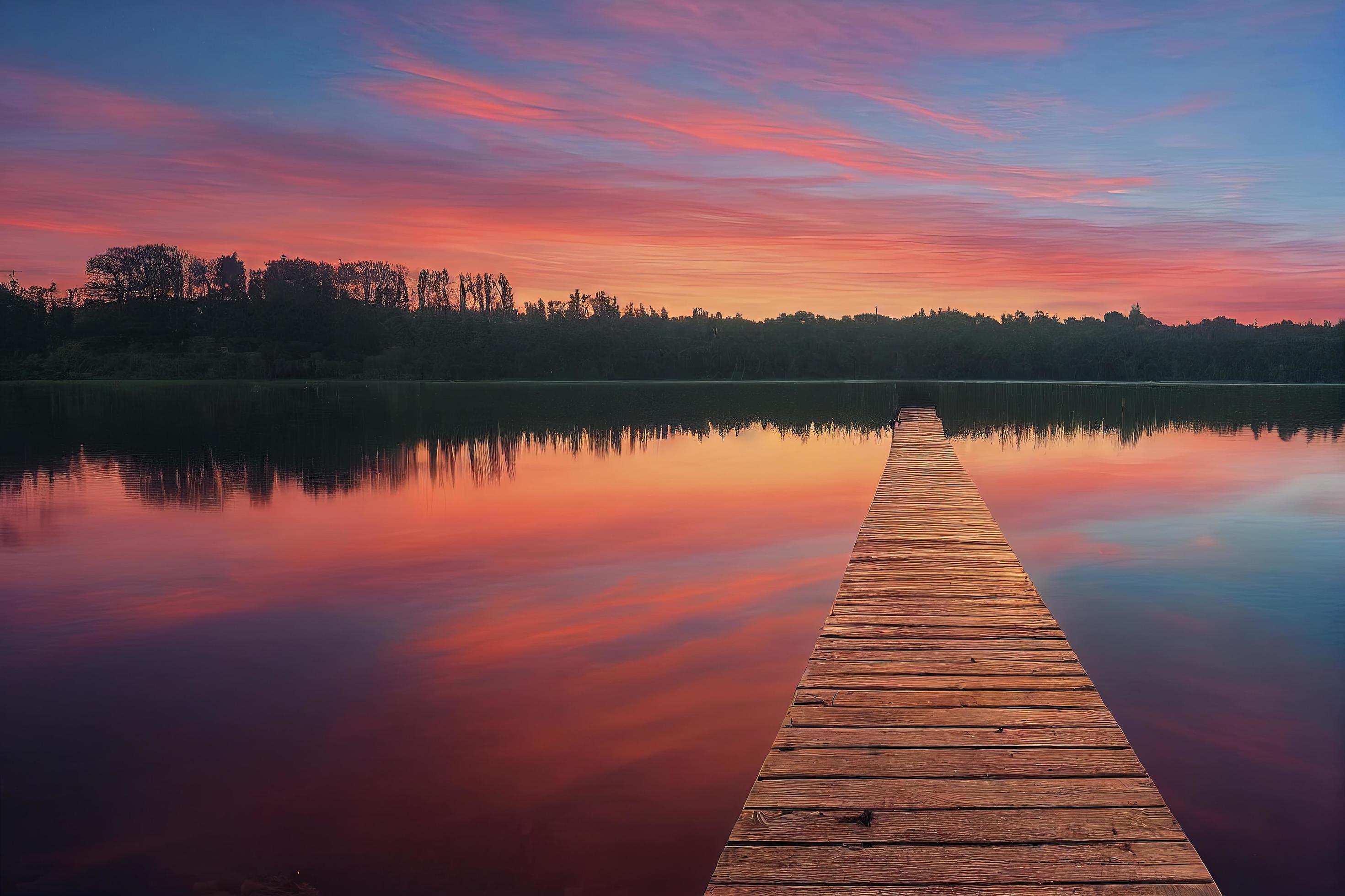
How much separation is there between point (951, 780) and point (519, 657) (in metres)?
4.59

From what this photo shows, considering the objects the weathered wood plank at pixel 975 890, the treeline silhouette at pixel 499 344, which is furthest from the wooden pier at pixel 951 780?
the treeline silhouette at pixel 499 344

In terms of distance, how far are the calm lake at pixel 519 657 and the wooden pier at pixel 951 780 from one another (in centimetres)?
100

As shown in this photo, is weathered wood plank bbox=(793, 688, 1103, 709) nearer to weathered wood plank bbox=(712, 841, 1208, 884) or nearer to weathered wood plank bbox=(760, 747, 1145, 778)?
weathered wood plank bbox=(760, 747, 1145, 778)

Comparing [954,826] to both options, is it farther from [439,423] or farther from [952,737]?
[439,423]

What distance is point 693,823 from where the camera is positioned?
4.66 m

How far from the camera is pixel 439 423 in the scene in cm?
3425

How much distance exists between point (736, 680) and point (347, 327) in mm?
96774

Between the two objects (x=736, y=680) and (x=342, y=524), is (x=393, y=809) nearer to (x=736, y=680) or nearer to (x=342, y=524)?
(x=736, y=680)

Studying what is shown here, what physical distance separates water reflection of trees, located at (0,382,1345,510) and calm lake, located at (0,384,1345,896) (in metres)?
0.41

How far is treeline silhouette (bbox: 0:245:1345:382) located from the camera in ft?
273

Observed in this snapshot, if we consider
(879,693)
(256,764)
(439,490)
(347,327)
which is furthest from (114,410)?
(347,327)

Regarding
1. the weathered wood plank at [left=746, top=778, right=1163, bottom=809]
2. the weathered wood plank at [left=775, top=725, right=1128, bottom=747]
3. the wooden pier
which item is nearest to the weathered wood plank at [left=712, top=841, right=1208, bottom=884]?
the wooden pier

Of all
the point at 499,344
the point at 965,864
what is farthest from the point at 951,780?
the point at 499,344

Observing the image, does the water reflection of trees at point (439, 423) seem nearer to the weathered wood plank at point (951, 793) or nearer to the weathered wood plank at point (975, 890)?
the weathered wood plank at point (951, 793)
